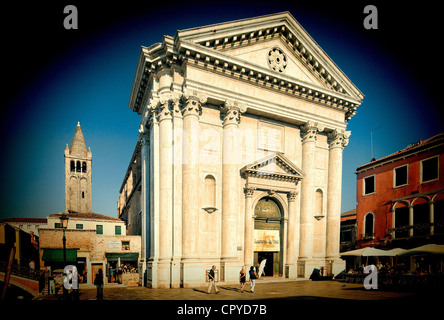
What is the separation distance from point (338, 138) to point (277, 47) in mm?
8612

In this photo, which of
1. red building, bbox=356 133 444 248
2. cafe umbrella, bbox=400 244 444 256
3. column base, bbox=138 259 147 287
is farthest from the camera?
red building, bbox=356 133 444 248

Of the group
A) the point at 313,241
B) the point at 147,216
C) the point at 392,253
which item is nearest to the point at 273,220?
the point at 313,241

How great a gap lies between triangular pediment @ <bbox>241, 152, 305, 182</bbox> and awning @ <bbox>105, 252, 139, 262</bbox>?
50.2ft

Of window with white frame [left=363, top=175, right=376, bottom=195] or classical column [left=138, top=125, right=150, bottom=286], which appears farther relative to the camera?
window with white frame [left=363, top=175, right=376, bottom=195]

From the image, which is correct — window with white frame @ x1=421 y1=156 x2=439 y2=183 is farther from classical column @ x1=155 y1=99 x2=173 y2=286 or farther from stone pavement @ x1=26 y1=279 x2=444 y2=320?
classical column @ x1=155 y1=99 x2=173 y2=286

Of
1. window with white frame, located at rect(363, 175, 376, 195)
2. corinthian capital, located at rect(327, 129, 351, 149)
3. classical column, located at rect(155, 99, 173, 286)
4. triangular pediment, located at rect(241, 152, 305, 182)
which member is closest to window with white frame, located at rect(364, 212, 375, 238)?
window with white frame, located at rect(363, 175, 376, 195)

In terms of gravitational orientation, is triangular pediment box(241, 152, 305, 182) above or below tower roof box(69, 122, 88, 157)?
below

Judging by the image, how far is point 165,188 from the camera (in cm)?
1541

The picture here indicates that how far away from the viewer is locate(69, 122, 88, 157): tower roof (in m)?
65.7

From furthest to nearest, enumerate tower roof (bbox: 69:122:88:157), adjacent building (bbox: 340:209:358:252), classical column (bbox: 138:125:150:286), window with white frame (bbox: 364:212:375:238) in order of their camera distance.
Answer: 1. tower roof (bbox: 69:122:88:157)
2. adjacent building (bbox: 340:209:358:252)
3. window with white frame (bbox: 364:212:375:238)
4. classical column (bbox: 138:125:150:286)

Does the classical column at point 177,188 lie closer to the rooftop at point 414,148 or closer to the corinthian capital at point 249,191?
the corinthian capital at point 249,191

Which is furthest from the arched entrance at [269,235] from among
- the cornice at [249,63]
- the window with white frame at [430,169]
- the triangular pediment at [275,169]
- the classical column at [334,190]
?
the window with white frame at [430,169]
